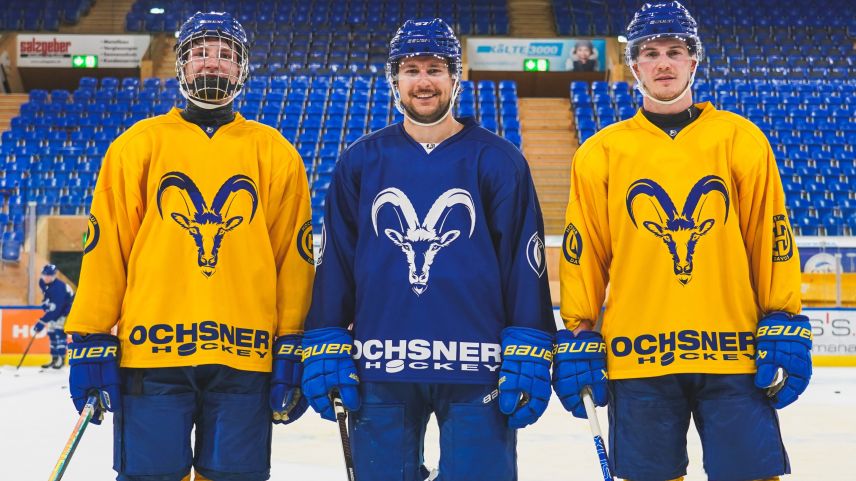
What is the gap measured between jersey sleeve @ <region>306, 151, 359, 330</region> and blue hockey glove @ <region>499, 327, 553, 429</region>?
0.47m

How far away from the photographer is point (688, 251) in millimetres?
2441

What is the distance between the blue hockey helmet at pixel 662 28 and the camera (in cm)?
257

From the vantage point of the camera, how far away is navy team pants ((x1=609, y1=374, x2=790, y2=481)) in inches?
91.9

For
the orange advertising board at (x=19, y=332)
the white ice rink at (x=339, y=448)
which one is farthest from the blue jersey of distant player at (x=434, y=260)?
the orange advertising board at (x=19, y=332)

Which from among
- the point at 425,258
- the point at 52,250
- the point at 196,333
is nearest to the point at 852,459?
the point at 425,258

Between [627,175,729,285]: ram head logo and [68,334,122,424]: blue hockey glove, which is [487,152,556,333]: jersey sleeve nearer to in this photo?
[627,175,729,285]: ram head logo

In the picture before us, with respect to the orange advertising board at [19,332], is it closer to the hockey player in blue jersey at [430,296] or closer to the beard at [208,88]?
the beard at [208,88]

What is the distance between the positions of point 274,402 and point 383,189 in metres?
0.65

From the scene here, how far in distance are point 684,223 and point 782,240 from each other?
0.27 meters

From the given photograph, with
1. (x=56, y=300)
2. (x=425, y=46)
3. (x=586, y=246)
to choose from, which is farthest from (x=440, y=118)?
(x=56, y=300)

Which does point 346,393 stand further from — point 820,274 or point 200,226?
point 820,274

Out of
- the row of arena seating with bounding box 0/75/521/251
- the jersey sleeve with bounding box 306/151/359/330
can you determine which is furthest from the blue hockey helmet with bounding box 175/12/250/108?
the row of arena seating with bounding box 0/75/521/251

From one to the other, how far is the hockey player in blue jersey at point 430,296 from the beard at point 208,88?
45 cm

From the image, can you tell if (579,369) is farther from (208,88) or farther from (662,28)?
(208,88)
